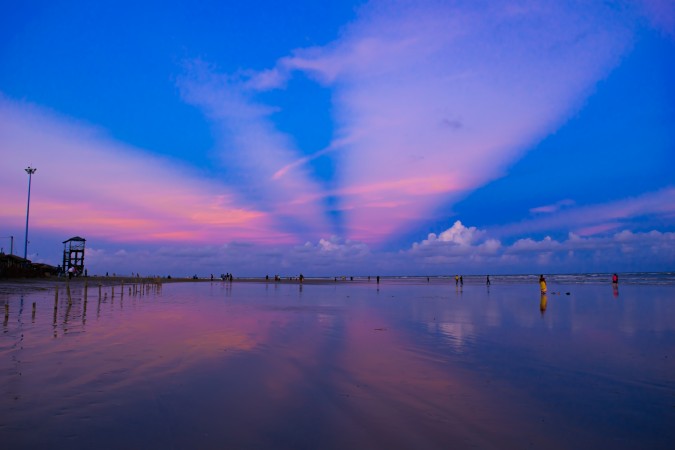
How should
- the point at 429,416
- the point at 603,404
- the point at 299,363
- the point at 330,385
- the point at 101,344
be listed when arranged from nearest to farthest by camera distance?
1. the point at 429,416
2. the point at 603,404
3. the point at 330,385
4. the point at 299,363
5. the point at 101,344

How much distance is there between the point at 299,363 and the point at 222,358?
2741 millimetres

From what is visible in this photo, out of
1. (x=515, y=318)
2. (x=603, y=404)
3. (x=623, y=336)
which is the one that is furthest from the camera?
(x=515, y=318)

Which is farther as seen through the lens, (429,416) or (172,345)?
(172,345)

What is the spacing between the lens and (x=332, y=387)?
10742 millimetres

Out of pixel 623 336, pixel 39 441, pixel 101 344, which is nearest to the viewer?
pixel 39 441

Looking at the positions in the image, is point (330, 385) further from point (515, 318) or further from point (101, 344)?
point (515, 318)

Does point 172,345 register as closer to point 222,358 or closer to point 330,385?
point 222,358

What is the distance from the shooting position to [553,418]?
8.71 metres

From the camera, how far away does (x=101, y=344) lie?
15.6 m

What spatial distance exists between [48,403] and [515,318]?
81.0 feet

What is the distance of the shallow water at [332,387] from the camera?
7.62 metres

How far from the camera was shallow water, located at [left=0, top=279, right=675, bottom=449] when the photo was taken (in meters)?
7.62

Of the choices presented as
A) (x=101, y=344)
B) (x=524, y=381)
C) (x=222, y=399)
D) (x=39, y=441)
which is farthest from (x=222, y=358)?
(x=524, y=381)

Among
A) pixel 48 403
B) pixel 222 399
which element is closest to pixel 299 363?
pixel 222 399
